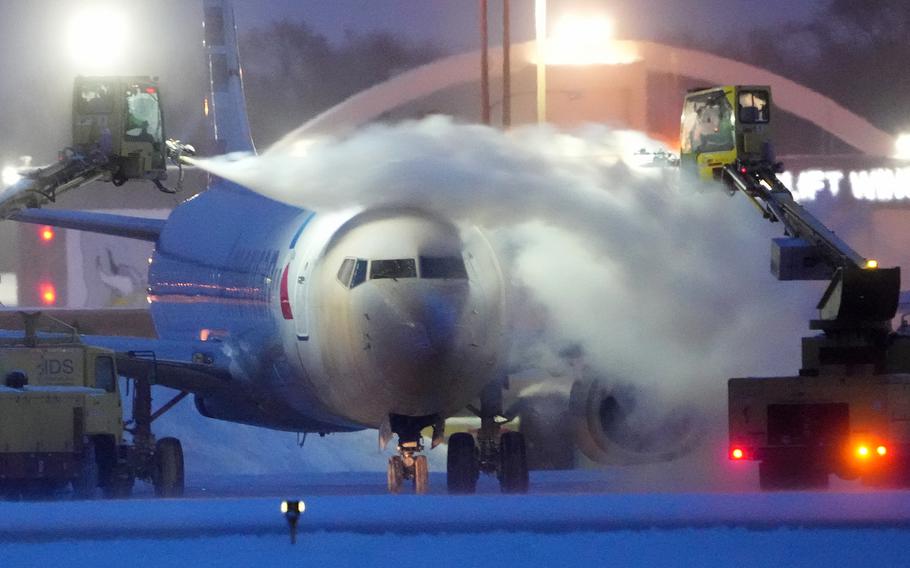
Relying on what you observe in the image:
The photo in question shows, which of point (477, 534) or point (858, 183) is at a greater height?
point (858, 183)

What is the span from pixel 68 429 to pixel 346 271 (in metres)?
3.72

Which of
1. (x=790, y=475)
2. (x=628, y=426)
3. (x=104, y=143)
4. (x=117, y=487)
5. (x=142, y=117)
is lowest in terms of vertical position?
(x=117, y=487)

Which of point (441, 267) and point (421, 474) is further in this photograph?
point (421, 474)

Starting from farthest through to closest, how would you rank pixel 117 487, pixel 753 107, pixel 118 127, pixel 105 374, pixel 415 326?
pixel 118 127 < pixel 753 107 < pixel 105 374 < pixel 117 487 < pixel 415 326

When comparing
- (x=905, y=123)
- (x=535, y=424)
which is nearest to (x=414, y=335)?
(x=535, y=424)

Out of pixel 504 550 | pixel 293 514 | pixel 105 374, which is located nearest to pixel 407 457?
pixel 105 374

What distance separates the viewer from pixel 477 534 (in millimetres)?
15562

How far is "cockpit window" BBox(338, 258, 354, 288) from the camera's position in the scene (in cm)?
2203

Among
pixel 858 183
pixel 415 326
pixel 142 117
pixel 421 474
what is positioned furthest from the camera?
pixel 858 183

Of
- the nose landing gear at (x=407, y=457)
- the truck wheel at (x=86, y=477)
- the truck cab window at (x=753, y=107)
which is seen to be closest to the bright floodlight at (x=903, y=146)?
the truck cab window at (x=753, y=107)

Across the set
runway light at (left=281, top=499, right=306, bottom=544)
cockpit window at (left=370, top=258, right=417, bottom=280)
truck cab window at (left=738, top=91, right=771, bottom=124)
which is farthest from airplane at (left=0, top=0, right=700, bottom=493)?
runway light at (left=281, top=499, right=306, bottom=544)

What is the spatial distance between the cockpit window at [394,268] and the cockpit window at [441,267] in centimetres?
10

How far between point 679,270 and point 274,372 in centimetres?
547

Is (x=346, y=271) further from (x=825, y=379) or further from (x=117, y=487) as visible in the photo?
(x=825, y=379)
